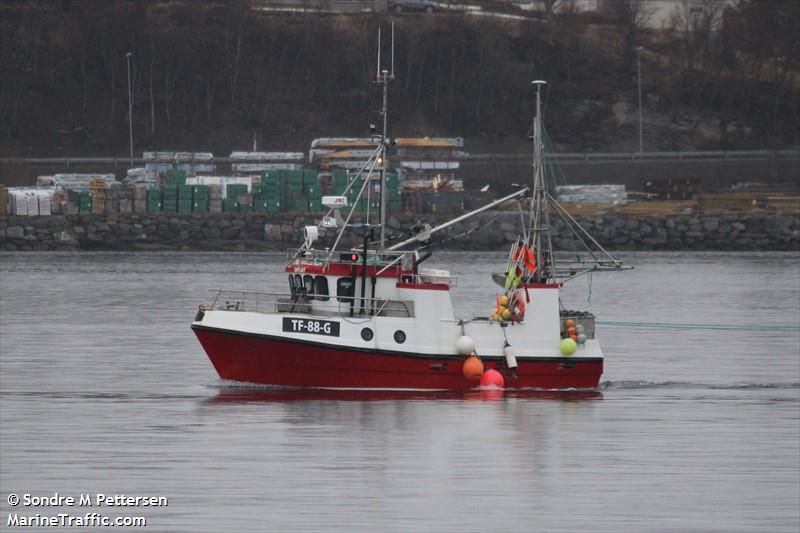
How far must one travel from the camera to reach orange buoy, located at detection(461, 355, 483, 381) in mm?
32312

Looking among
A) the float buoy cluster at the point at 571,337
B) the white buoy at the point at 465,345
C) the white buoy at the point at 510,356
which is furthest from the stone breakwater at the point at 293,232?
the white buoy at the point at 465,345

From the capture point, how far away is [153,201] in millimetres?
92000

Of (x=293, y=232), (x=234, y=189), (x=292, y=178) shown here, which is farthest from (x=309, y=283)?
(x=292, y=178)

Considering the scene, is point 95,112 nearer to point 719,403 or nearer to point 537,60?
point 537,60

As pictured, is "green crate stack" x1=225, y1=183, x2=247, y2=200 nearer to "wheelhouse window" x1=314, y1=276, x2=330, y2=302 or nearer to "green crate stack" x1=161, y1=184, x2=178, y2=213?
"green crate stack" x1=161, y1=184, x2=178, y2=213

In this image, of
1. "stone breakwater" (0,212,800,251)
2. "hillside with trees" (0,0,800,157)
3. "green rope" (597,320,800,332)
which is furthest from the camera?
"hillside with trees" (0,0,800,157)

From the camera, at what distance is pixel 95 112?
360 ft

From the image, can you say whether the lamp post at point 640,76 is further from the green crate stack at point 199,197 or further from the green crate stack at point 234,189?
the green crate stack at point 199,197

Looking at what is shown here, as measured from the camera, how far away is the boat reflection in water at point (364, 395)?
3253cm

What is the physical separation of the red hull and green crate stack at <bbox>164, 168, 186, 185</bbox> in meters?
60.5

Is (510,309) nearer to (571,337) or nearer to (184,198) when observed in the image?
(571,337)

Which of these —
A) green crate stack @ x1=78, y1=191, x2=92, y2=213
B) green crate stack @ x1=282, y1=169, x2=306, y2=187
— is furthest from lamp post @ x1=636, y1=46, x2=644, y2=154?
green crate stack @ x1=78, y1=191, x2=92, y2=213

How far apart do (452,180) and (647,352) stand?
51897 millimetres

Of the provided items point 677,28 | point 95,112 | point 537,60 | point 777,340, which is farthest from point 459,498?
point 677,28
